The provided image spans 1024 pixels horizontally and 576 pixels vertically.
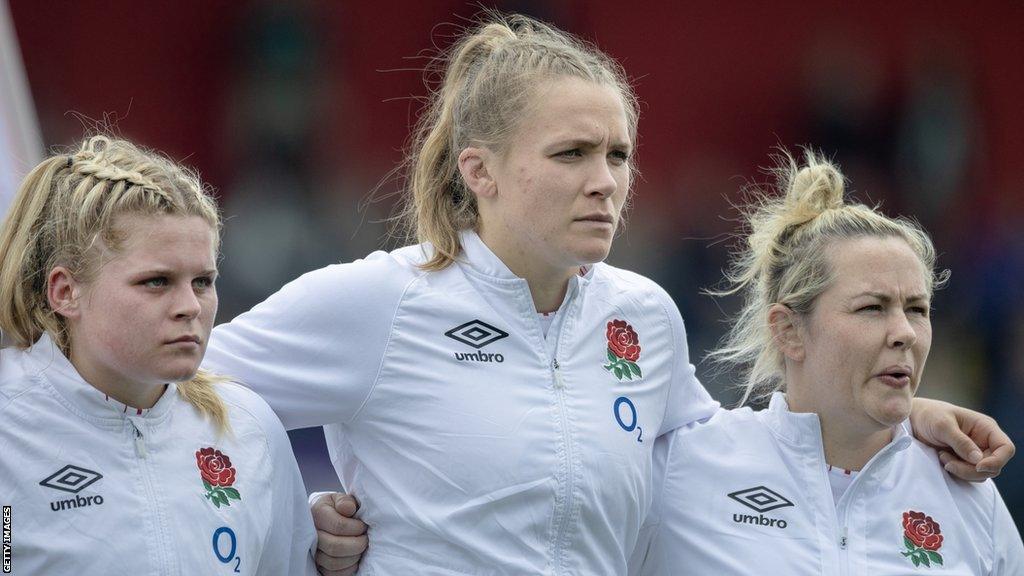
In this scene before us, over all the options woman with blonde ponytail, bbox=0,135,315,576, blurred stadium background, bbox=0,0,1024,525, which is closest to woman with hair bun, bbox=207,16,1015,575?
woman with blonde ponytail, bbox=0,135,315,576

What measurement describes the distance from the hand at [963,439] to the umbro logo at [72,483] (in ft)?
6.97

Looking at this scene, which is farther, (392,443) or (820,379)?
(820,379)

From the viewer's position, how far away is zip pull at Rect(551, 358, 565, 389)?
3160 mm

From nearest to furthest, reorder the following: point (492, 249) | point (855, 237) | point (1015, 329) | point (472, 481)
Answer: point (472, 481) → point (492, 249) → point (855, 237) → point (1015, 329)

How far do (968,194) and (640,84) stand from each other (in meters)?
2.12

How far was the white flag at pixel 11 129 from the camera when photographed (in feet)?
9.75

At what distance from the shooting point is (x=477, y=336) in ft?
10.4

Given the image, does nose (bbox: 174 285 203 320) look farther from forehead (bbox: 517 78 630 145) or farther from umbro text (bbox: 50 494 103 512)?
forehead (bbox: 517 78 630 145)

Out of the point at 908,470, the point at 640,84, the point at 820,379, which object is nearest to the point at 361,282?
the point at 820,379

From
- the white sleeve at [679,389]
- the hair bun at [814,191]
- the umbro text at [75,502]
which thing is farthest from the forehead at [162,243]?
the hair bun at [814,191]

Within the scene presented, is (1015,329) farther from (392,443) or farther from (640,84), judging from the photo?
(392,443)

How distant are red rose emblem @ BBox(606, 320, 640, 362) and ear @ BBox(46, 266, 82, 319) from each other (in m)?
1.28

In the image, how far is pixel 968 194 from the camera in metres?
8.11

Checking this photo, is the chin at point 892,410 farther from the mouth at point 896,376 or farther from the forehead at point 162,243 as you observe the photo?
the forehead at point 162,243
